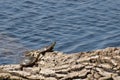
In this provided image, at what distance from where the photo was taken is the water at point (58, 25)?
2356 cm

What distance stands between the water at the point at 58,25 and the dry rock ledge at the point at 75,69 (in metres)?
4.98

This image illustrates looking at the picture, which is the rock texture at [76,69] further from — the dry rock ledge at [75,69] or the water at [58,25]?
the water at [58,25]

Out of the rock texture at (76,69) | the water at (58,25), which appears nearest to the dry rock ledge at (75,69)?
the rock texture at (76,69)

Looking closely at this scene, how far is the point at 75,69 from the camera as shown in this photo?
15.6 meters

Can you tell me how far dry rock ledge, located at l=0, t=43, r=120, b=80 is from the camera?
15234mm

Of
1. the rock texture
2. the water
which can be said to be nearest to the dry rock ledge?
the rock texture

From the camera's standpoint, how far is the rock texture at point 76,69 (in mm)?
15234

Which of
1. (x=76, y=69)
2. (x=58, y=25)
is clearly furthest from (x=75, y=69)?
(x=58, y=25)

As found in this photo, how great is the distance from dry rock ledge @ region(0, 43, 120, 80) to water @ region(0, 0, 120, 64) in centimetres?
498

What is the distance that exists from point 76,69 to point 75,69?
0.04 meters

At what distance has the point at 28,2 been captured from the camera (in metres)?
31.3

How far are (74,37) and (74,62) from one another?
863cm

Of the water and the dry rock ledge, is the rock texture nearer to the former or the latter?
the dry rock ledge

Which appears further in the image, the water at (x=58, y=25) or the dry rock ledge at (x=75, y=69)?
the water at (x=58, y=25)
